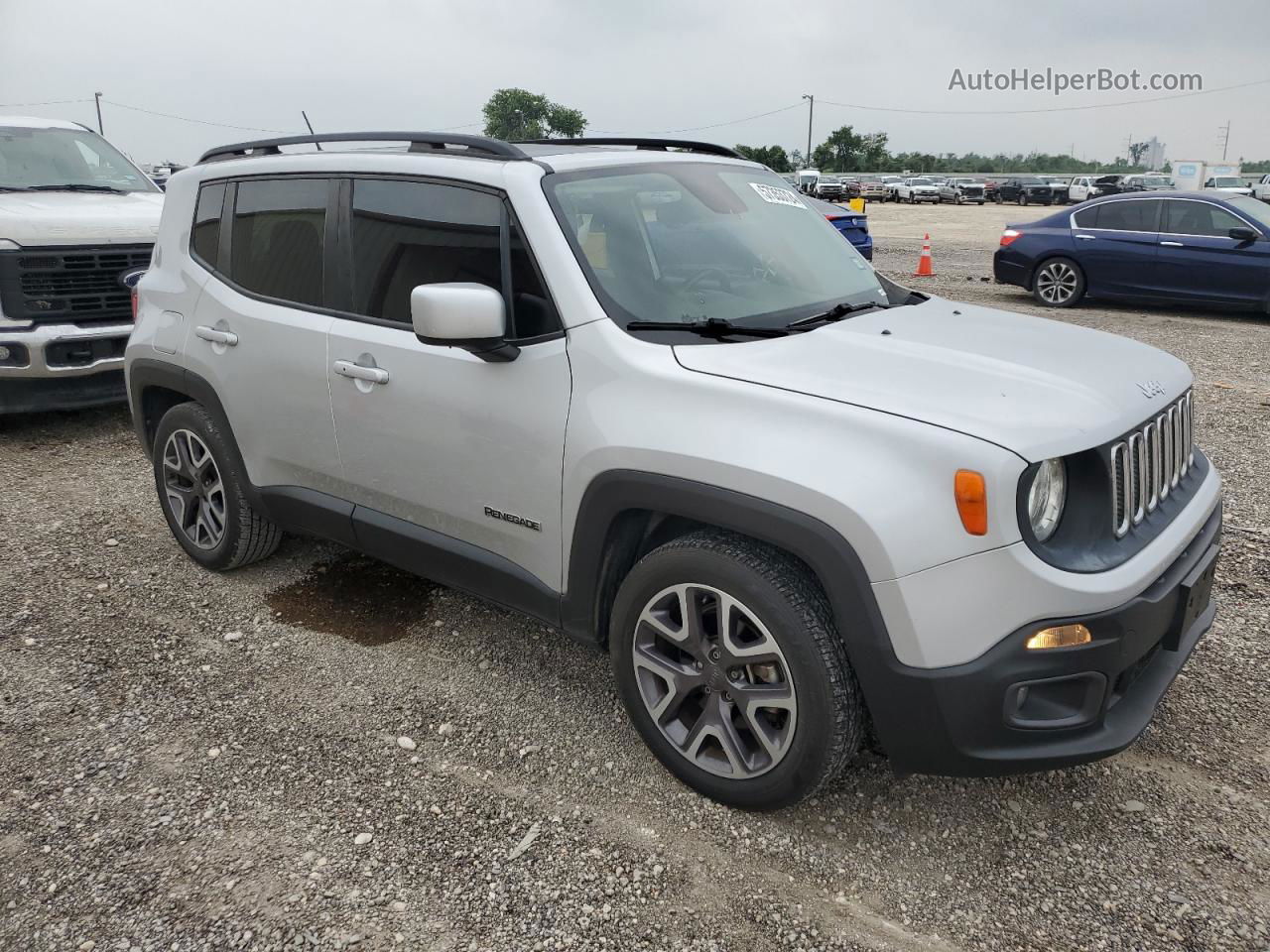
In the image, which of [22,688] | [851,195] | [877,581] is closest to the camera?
[877,581]

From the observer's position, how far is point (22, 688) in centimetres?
365

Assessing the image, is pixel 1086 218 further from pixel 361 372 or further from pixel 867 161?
pixel 867 161

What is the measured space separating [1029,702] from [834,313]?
1.39 meters

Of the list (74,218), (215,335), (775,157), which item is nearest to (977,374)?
(215,335)

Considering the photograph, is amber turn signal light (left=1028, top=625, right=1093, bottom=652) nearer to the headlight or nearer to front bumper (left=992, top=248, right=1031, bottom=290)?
the headlight

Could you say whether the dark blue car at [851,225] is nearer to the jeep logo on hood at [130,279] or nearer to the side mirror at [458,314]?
the jeep logo on hood at [130,279]

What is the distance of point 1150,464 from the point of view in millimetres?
2758

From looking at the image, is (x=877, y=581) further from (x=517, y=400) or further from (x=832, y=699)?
(x=517, y=400)

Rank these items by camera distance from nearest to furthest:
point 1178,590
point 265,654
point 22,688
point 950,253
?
point 1178,590, point 22,688, point 265,654, point 950,253

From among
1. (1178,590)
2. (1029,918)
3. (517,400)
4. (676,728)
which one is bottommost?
(1029,918)

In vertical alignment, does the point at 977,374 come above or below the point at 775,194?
below

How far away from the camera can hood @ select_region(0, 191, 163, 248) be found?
6574mm

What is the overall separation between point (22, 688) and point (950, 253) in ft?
61.4

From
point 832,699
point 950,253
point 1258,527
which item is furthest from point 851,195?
point 832,699
